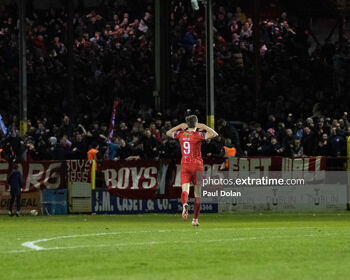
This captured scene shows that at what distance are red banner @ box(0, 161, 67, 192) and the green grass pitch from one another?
7.60 metres

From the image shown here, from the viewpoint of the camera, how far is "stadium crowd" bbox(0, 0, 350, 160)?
2861 cm

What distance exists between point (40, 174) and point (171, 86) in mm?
8861

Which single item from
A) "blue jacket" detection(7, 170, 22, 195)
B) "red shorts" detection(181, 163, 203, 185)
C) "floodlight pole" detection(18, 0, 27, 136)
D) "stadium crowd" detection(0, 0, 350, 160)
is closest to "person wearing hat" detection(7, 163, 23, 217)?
"blue jacket" detection(7, 170, 22, 195)

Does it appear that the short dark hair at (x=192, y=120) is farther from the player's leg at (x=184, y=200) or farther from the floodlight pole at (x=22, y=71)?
the floodlight pole at (x=22, y=71)

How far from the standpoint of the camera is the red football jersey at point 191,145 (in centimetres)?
1984

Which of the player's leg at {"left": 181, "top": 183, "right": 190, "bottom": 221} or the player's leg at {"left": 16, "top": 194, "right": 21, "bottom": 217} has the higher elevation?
the player's leg at {"left": 181, "top": 183, "right": 190, "bottom": 221}

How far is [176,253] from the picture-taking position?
13.8 metres

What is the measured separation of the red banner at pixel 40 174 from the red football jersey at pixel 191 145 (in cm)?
861

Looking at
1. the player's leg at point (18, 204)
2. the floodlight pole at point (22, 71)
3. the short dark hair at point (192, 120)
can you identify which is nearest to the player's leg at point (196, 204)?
the short dark hair at point (192, 120)

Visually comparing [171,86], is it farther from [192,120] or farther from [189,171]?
[192,120]

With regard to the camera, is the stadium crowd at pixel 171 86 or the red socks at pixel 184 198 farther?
the stadium crowd at pixel 171 86

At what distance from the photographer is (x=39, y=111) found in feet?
119

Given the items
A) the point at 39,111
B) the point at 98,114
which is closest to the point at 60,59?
the point at 39,111

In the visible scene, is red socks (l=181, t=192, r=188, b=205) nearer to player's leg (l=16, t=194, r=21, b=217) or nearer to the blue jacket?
the blue jacket
